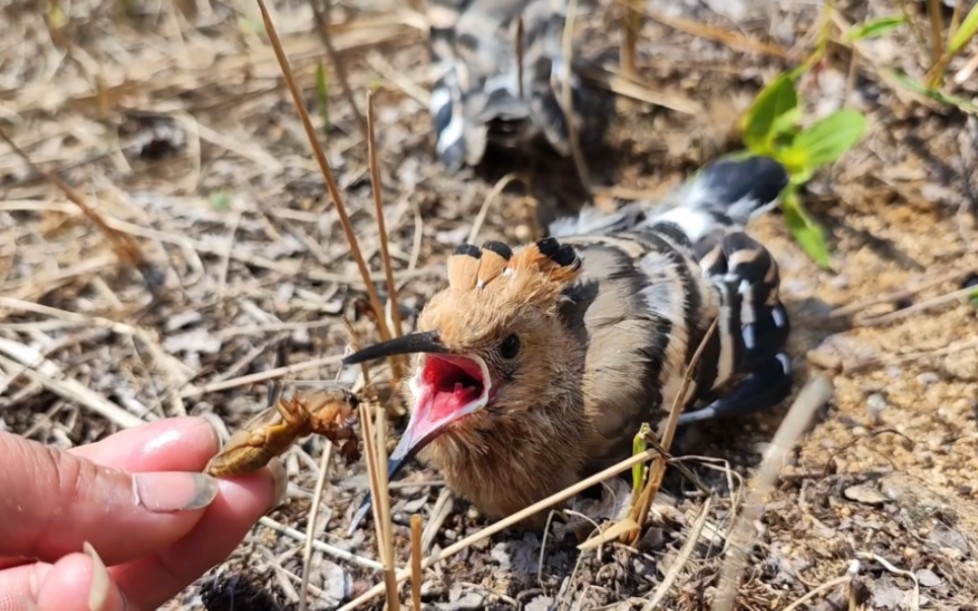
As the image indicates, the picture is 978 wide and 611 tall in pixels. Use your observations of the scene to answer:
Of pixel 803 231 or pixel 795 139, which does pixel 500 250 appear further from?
pixel 795 139

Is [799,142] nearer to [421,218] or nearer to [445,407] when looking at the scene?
[421,218]

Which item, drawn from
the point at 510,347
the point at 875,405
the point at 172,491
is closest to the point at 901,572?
the point at 875,405

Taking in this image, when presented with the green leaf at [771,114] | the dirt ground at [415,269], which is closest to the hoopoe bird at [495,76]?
the dirt ground at [415,269]

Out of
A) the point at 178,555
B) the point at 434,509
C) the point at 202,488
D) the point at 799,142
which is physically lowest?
the point at 434,509

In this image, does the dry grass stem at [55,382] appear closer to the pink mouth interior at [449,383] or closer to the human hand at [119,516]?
the human hand at [119,516]

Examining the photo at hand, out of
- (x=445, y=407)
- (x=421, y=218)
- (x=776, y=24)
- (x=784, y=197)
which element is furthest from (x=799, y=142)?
(x=445, y=407)

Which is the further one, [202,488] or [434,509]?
[434,509]
